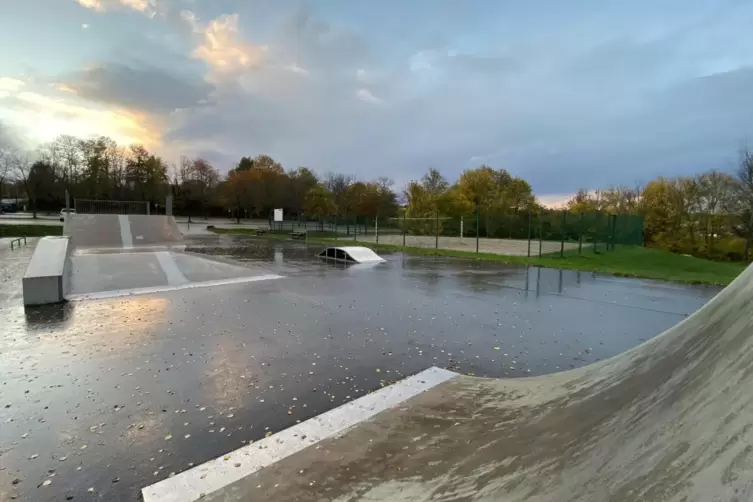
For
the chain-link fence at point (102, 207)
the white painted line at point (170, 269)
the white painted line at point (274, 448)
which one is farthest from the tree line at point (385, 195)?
the white painted line at point (274, 448)

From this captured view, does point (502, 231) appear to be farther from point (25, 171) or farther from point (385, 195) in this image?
point (25, 171)

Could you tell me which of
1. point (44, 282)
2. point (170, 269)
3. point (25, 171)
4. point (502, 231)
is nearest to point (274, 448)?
point (44, 282)

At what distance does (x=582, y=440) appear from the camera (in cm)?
223

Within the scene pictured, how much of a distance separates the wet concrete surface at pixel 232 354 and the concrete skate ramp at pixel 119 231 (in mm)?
9469

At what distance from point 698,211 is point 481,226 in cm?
1647

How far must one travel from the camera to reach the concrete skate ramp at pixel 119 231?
1892 centimetres

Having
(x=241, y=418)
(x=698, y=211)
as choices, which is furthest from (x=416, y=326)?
(x=698, y=211)

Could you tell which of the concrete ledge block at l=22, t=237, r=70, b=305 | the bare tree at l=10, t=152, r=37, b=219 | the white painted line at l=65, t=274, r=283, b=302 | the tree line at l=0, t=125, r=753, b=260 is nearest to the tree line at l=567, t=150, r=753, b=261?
the tree line at l=0, t=125, r=753, b=260

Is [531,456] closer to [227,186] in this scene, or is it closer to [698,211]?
[698,211]

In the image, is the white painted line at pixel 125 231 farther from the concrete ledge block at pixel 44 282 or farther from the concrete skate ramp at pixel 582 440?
the concrete skate ramp at pixel 582 440

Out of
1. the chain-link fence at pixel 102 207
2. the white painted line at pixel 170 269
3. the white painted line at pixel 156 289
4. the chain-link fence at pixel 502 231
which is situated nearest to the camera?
the white painted line at pixel 156 289

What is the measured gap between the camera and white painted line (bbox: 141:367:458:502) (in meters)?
2.57

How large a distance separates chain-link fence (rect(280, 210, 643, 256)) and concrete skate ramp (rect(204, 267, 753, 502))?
62.8ft

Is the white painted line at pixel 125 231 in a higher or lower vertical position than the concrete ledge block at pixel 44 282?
higher
